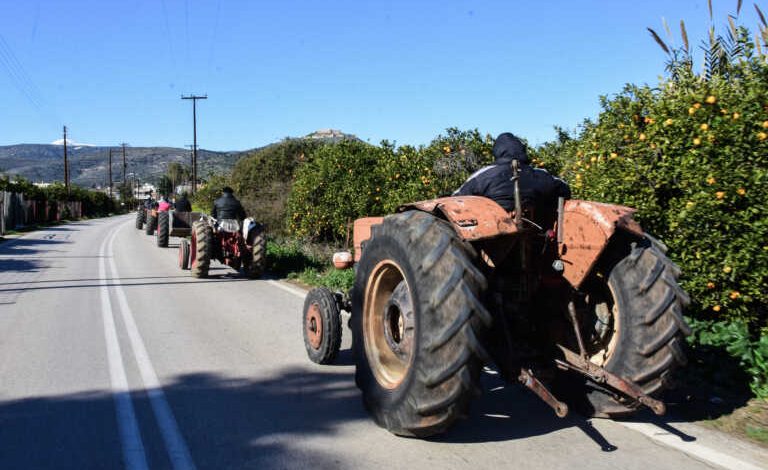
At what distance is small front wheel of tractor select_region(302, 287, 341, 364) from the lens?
5.82 metres

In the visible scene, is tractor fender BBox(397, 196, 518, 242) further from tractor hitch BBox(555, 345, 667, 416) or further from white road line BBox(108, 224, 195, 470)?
white road line BBox(108, 224, 195, 470)

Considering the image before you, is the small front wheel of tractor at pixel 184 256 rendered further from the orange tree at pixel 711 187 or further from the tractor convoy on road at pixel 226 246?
the orange tree at pixel 711 187

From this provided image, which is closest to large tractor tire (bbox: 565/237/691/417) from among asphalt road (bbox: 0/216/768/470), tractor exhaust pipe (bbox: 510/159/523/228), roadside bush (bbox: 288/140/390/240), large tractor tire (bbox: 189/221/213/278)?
asphalt road (bbox: 0/216/768/470)

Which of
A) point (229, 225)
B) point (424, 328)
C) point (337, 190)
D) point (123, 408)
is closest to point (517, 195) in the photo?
point (424, 328)

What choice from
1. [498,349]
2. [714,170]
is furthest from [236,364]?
[714,170]

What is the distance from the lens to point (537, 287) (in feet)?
14.4

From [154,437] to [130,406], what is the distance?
2.48ft

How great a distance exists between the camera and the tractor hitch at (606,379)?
12.2ft

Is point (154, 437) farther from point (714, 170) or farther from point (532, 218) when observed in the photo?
point (714, 170)

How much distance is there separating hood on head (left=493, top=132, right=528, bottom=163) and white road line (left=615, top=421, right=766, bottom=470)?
2065mm

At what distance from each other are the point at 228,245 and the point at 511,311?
966 centimetres

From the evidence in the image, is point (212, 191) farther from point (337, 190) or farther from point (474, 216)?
point (474, 216)

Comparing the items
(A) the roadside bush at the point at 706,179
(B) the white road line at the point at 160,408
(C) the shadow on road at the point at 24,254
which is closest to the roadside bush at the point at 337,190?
(C) the shadow on road at the point at 24,254

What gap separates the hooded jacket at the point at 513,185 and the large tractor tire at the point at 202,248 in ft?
29.0
